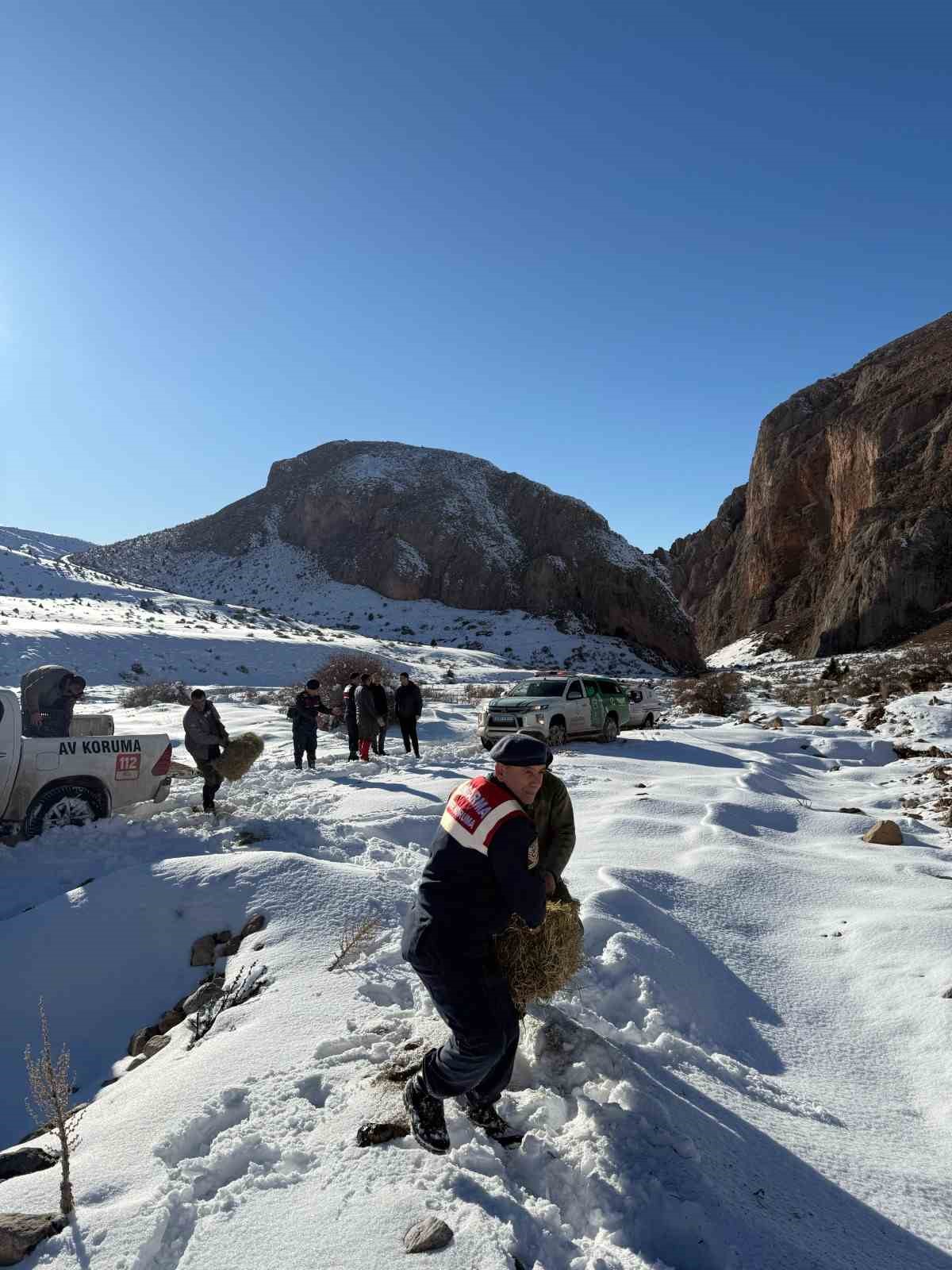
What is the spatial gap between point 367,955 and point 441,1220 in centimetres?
229

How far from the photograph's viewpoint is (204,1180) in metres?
2.73

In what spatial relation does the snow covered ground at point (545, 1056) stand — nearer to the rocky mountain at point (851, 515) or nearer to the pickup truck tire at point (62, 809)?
the pickup truck tire at point (62, 809)

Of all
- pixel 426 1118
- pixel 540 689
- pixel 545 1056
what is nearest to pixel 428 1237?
pixel 426 1118

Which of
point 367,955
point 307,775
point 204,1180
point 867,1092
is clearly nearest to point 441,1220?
point 204,1180

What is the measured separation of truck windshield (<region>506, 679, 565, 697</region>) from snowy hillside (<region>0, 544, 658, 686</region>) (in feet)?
54.6

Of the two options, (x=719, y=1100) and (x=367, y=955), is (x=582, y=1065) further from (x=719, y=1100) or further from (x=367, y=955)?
(x=367, y=955)

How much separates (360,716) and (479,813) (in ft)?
34.4

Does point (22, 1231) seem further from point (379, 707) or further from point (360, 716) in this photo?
point (379, 707)

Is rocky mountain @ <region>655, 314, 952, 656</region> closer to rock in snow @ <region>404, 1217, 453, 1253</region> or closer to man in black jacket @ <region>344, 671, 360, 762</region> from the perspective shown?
man in black jacket @ <region>344, 671, 360, 762</region>

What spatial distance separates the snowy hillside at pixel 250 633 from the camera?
29047 millimetres

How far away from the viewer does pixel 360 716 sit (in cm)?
1302

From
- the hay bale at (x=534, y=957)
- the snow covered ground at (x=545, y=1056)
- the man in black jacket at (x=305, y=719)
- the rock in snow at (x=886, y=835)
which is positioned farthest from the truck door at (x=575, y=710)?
the hay bale at (x=534, y=957)

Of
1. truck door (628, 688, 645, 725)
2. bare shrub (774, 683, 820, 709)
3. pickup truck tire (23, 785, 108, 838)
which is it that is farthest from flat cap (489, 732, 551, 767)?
bare shrub (774, 683, 820, 709)

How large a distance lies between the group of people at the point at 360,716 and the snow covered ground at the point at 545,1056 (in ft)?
12.4
